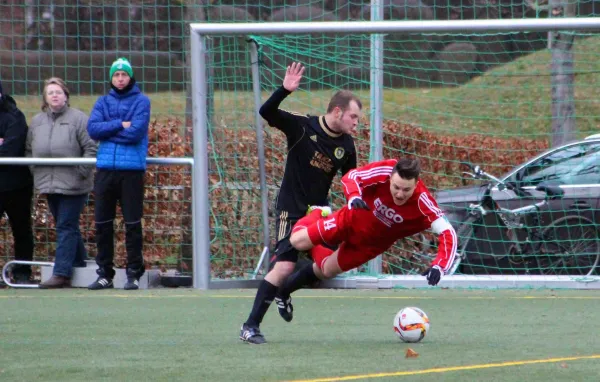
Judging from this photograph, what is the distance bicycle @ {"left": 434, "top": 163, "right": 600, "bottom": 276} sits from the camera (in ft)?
32.2

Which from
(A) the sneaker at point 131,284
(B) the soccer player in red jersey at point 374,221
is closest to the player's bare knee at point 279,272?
(B) the soccer player in red jersey at point 374,221

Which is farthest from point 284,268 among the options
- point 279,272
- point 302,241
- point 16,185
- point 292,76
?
point 16,185

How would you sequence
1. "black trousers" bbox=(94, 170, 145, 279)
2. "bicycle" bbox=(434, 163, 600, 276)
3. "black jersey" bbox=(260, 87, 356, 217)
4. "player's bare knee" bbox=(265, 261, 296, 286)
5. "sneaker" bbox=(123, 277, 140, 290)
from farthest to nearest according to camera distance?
"bicycle" bbox=(434, 163, 600, 276) < "sneaker" bbox=(123, 277, 140, 290) < "black trousers" bbox=(94, 170, 145, 279) < "black jersey" bbox=(260, 87, 356, 217) < "player's bare knee" bbox=(265, 261, 296, 286)

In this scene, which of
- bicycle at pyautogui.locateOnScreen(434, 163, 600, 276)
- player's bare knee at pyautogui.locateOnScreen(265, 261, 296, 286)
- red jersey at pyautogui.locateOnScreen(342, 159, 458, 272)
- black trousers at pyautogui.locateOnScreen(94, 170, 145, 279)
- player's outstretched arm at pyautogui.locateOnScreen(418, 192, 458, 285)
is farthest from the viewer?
bicycle at pyautogui.locateOnScreen(434, 163, 600, 276)

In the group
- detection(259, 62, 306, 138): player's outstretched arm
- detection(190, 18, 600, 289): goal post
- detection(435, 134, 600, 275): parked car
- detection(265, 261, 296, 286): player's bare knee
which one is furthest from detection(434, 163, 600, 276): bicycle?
detection(265, 261, 296, 286): player's bare knee

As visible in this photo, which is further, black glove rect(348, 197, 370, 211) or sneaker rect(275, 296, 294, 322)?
sneaker rect(275, 296, 294, 322)

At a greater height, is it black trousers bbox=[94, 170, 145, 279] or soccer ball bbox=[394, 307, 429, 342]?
black trousers bbox=[94, 170, 145, 279]

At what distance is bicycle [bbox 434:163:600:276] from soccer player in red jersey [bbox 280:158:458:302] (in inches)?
127

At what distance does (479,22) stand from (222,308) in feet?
10.4

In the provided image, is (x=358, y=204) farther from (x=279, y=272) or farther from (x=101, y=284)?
(x=101, y=284)

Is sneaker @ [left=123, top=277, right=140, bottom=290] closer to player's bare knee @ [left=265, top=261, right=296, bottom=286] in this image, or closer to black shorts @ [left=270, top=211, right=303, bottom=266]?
black shorts @ [left=270, top=211, right=303, bottom=266]

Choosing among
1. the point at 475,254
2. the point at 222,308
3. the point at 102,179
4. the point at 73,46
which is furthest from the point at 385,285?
the point at 73,46

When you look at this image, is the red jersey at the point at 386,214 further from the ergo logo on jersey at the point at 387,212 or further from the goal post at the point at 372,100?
the goal post at the point at 372,100

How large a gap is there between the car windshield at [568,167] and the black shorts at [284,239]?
3394 millimetres
